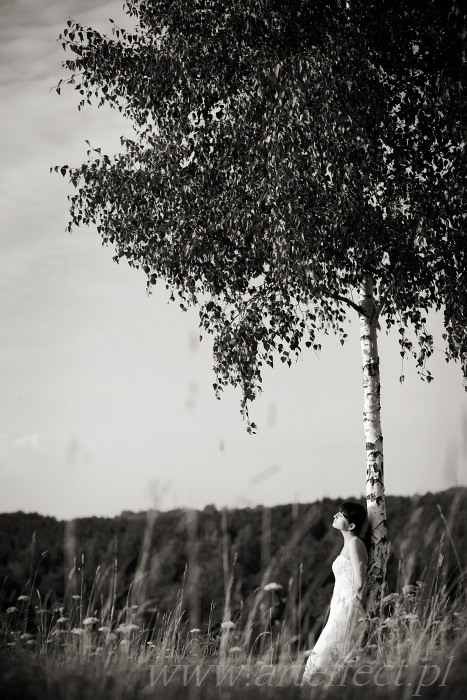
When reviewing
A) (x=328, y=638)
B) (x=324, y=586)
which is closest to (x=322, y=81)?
Result: (x=328, y=638)

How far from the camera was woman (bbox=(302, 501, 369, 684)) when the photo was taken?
21.2 ft

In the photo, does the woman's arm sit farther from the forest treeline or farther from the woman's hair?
the forest treeline

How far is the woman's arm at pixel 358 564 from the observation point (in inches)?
268

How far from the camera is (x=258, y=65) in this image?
8688 mm

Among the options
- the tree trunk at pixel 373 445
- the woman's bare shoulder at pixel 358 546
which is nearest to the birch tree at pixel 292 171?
the tree trunk at pixel 373 445

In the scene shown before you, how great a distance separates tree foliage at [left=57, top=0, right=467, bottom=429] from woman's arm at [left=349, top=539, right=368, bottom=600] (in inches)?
115

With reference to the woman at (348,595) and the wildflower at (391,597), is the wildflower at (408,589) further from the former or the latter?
the woman at (348,595)

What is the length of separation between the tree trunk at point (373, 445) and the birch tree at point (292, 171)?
0.07 ft

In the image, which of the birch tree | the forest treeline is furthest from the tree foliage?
the forest treeline

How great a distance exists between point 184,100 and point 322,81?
88.3 inches

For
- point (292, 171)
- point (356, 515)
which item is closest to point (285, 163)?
point (292, 171)

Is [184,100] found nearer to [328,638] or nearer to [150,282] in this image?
[150,282]

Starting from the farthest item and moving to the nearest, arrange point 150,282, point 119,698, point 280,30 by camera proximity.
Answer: point 150,282 → point 280,30 → point 119,698

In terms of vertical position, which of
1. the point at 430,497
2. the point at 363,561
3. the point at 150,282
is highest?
the point at 150,282
